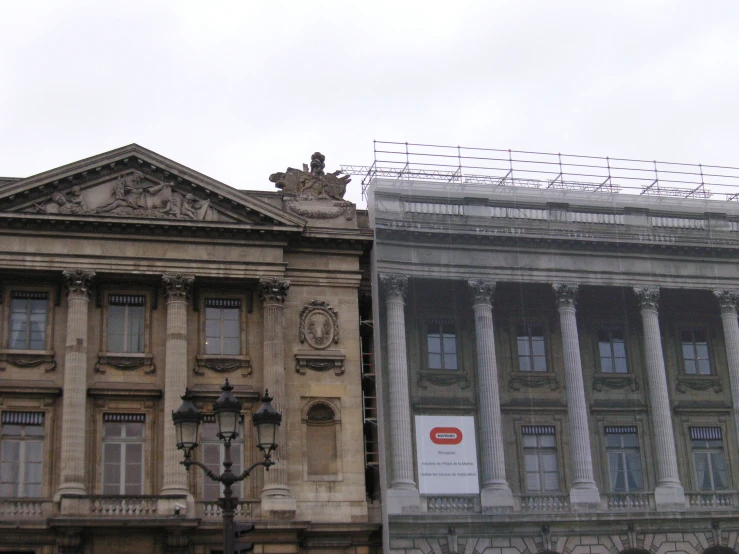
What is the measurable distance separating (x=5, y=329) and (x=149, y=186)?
20.4ft

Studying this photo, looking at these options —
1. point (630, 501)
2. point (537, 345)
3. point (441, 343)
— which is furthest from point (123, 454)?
point (630, 501)

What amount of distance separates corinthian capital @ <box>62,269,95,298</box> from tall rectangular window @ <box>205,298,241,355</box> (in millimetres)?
3731

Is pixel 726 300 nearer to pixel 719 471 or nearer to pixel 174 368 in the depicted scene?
pixel 719 471

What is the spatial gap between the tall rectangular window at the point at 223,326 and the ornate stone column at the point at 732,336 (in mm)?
16297

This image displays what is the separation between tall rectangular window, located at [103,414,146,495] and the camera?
38844mm

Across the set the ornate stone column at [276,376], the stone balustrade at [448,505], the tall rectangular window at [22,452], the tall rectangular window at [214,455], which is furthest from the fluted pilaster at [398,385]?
the tall rectangular window at [22,452]

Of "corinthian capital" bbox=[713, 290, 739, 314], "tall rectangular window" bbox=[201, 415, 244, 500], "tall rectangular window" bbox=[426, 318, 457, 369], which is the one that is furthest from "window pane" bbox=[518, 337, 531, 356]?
"tall rectangular window" bbox=[201, 415, 244, 500]

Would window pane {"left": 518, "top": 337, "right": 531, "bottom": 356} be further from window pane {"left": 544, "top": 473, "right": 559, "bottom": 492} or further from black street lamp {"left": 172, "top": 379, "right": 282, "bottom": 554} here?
black street lamp {"left": 172, "top": 379, "right": 282, "bottom": 554}

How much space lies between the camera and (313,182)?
141ft

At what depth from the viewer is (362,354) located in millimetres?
42438

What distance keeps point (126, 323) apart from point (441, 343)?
10226mm

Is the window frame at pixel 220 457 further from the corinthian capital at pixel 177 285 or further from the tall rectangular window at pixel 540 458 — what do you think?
the tall rectangular window at pixel 540 458

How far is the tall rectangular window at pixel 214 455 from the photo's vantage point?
129 feet

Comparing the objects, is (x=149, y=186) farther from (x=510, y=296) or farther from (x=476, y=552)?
(x=476, y=552)
